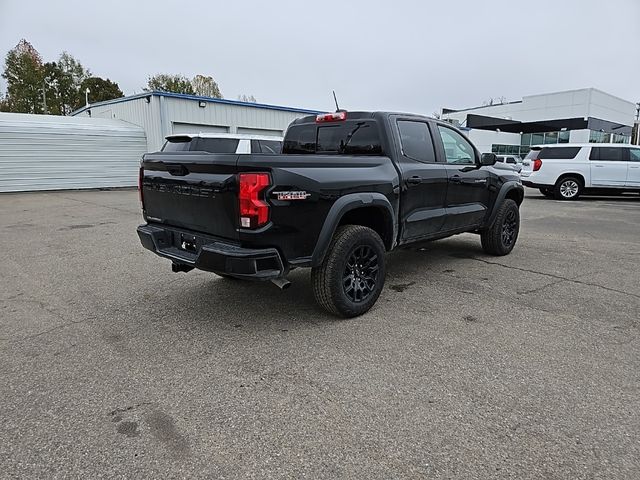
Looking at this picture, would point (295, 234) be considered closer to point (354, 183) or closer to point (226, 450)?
point (354, 183)

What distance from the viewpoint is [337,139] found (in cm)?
484

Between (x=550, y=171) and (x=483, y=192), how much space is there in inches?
438

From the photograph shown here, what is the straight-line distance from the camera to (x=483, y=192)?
583 centimetres

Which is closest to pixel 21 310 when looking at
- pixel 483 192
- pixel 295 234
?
pixel 295 234

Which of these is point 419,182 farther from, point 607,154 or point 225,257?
point 607,154

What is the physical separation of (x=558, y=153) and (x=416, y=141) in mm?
12708

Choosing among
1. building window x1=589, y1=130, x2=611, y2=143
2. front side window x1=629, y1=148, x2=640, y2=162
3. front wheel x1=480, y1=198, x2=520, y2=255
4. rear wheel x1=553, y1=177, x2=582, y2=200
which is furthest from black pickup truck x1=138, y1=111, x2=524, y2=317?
building window x1=589, y1=130, x2=611, y2=143

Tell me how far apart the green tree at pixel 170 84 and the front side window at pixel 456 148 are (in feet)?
175

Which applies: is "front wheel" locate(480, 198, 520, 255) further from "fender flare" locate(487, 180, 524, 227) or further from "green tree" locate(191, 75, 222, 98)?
"green tree" locate(191, 75, 222, 98)

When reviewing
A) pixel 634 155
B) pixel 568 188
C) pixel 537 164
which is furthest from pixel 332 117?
pixel 634 155

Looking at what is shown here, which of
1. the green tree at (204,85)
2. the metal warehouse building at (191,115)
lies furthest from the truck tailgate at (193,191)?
the green tree at (204,85)

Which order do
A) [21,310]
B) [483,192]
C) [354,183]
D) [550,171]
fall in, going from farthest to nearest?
1. [550,171]
2. [483,192]
3. [21,310]
4. [354,183]

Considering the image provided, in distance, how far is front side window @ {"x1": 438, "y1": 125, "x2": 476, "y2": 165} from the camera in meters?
5.30

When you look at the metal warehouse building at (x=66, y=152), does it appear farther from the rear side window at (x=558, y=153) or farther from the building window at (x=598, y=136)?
the building window at (x=598, y=136)
